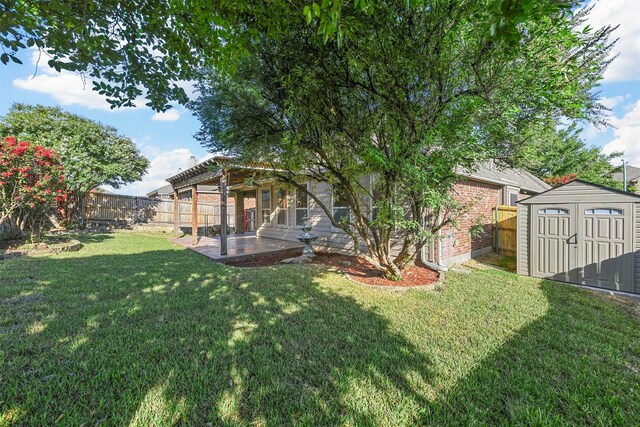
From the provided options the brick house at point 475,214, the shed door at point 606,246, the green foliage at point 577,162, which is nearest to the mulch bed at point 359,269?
the brick house at point 475,214

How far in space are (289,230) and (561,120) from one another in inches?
349

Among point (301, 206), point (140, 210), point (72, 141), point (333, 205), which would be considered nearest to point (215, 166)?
point (333, 205)

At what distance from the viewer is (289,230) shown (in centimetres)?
1117

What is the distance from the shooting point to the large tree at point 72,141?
13141mm

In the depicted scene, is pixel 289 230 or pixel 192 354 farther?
pixel 289 230

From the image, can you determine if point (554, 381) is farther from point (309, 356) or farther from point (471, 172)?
point (471, 172)

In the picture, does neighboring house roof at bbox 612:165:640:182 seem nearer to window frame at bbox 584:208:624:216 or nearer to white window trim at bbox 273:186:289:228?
window frame at bbox 584:208:624:216

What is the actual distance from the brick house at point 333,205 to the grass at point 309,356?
247 centimetres

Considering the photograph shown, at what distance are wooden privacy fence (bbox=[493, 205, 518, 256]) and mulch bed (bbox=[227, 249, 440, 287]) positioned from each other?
4021mm

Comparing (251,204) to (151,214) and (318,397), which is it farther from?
(318,397)

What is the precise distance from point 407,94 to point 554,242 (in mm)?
5009

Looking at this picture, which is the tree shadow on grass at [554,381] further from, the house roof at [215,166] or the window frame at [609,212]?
the house roof at [215,166]

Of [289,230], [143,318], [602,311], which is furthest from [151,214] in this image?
[602,311]

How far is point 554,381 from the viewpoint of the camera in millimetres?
2400
